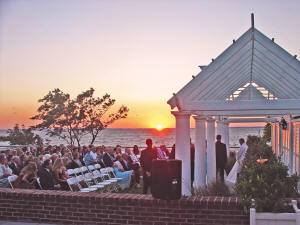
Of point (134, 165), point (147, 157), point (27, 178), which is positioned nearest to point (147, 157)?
point (147, 157)

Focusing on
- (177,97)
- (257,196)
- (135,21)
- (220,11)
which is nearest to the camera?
(257,196)

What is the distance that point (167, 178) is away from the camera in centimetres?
637

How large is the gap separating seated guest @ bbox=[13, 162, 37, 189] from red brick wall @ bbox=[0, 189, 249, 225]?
2125 mm

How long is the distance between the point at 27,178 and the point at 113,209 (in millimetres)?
4086

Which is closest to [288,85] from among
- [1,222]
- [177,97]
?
[177,97]

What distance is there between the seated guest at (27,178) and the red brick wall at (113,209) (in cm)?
213

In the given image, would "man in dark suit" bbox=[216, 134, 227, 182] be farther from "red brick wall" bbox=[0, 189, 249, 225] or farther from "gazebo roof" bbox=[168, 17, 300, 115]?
"red brick wall" bbox=[0, 189, 249, 225]

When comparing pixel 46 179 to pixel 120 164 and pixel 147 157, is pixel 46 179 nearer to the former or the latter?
pixel 147 157

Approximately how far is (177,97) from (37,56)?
389 inches

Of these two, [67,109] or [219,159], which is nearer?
Result: [219,159]

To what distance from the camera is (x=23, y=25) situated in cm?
1326

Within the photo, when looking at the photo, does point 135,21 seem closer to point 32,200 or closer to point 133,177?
point 133,177

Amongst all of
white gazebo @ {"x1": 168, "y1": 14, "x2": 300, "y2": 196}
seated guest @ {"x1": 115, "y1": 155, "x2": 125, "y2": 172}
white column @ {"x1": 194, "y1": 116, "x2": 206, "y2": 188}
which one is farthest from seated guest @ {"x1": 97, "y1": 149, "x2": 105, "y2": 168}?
white gazebo @ {"x1": 168, "y1": 14, "x2": 300, "y2": 196}

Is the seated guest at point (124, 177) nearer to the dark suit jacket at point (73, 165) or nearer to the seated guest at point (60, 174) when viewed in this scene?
the dark suit jacket at point (73, 165)
